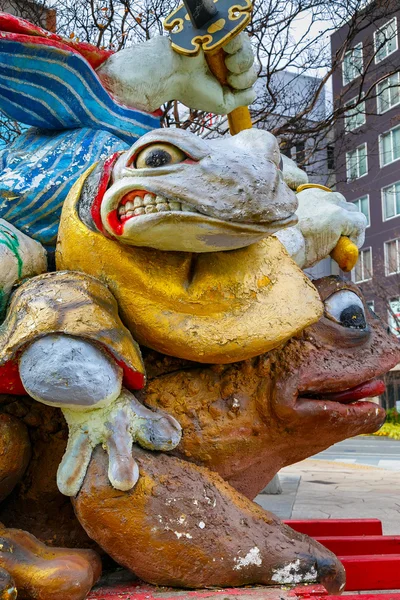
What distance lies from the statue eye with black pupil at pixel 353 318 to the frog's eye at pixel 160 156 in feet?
1.71

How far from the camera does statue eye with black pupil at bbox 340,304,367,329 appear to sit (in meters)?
1.36

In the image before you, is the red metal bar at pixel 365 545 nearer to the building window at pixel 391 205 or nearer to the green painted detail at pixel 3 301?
the green painted detail at pixel 3 301

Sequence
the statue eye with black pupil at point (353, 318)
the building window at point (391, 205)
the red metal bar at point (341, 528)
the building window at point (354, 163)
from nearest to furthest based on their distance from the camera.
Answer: the statue eye with black pupil at point (353, 318)
the red metal bar at point (341, 528)
the building window at point (354, 163)
the building window at point (391, 205)

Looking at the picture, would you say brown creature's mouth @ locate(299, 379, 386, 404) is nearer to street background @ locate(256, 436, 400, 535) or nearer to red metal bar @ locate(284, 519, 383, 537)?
red metal bar @ locate(284, 519, 383, 537)

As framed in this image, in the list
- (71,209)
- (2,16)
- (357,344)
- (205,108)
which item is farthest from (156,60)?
(357,344)

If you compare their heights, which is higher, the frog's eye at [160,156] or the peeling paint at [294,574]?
the frog's eye at [160,156]

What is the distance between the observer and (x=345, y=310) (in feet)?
4.52

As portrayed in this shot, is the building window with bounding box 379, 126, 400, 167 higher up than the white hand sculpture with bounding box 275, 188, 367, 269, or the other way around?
the building window with bounding box 379, 126, 400, 167

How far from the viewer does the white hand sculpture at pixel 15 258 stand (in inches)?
46.8

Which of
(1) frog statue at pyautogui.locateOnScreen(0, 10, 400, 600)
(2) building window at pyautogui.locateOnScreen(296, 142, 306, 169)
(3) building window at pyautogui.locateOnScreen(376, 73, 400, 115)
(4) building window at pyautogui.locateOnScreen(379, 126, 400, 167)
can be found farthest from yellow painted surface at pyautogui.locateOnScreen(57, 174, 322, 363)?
(4) building window at pyautogui.locateOnScreen(379, 126, 400, 167)

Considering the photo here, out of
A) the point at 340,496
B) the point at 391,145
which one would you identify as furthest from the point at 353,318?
the point at 391,145

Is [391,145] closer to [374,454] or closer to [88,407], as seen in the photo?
[374,454]

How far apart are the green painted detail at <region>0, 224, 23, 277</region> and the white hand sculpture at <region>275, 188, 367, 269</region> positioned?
0.57 meters

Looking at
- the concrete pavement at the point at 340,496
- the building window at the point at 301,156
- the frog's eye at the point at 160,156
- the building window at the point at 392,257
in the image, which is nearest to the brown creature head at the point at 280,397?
the frog's eye at the point at 160,156
